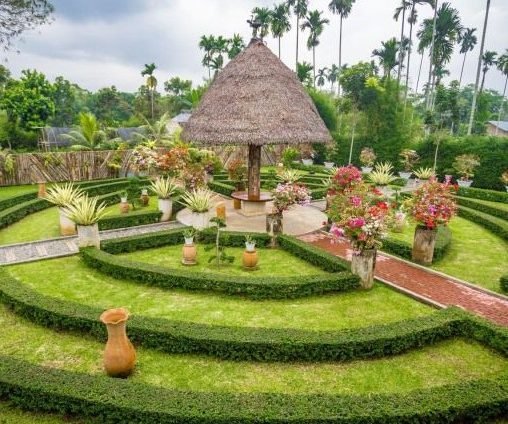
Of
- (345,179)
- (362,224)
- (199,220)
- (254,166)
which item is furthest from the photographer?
(254,166)

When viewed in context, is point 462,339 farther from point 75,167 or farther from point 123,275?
point 75,167

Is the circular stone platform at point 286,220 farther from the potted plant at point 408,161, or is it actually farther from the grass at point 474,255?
the potted plant at point 408,161

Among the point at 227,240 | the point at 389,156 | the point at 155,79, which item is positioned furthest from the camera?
the point at 155,79

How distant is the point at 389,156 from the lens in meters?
28.5

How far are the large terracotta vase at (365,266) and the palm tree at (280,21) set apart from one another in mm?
48612

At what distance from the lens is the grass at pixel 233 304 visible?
7617mm

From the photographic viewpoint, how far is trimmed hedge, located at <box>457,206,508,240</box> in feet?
44.7

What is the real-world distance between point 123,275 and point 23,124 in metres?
31.2

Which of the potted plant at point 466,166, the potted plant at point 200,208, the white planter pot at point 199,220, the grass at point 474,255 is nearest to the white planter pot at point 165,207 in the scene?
the potted plant at point 200,208

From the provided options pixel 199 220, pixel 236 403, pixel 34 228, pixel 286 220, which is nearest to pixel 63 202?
pixel 34 228

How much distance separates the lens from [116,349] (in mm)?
5625

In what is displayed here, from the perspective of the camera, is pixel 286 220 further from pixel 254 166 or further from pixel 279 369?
pixel 279 369

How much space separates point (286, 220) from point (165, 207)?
4723mm

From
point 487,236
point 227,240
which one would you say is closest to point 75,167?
point 227,240
